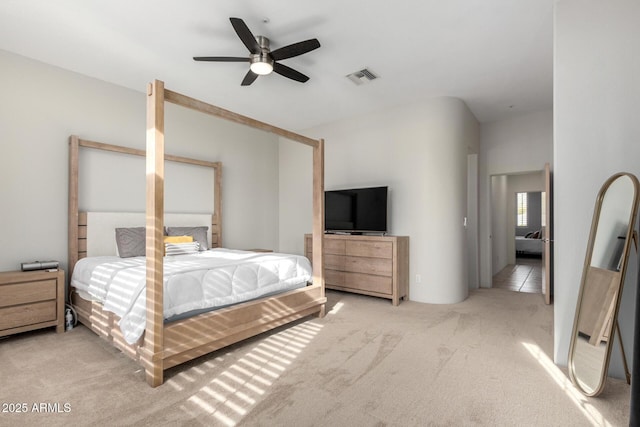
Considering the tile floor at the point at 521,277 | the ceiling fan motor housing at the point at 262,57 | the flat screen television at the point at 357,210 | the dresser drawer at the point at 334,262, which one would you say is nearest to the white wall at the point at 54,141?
the flat screen television at the point at 357,210

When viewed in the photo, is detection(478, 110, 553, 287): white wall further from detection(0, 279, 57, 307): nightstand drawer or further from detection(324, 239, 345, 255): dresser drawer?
detection(0, 279, 57, 307): nightstand drawer

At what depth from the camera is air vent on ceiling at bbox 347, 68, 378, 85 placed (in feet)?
11.9

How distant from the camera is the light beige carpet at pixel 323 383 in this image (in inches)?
69.1

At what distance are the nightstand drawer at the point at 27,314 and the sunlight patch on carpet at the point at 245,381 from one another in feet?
6.33

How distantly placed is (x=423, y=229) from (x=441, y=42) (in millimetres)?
2377

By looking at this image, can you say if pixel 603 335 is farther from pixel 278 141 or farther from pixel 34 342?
pixel 278 141

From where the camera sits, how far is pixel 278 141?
245 inches

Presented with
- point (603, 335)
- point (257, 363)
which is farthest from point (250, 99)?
point (603, 335)

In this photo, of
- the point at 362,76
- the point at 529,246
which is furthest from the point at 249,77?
the point at 529,246

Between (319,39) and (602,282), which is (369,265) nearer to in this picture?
(602,282)

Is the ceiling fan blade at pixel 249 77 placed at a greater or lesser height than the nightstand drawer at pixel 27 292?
greater

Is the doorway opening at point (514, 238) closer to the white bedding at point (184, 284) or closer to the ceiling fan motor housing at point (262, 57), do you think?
the white bedding at point (184, 284)

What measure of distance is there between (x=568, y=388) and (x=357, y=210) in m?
3.14

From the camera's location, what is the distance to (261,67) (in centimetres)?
291
